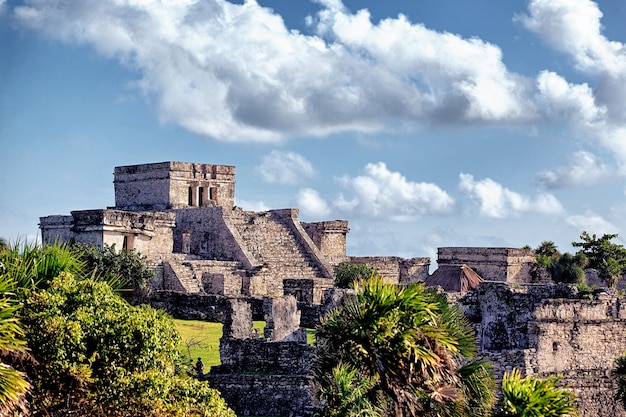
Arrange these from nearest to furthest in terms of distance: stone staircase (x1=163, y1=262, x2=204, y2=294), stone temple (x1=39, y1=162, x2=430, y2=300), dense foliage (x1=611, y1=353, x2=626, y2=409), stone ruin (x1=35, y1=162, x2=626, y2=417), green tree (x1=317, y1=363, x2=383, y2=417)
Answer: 1. green tree (x1=317, y1=363, x2=383, y2=417)
2. dense foliage (x1=611, y1=353, x2=626, y2=409)
3. stone ruin (x1=35, y1=162, x2=626, y2=417)
4. stone staircase (x1=163, y1=262, x2=204, y2=294)
5. stone temple (x1=39, y1=162, x2=430, y2=300)

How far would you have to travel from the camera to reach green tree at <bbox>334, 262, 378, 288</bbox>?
36250 millimetres

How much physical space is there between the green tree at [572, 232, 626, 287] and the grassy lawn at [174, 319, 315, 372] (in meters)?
22.0

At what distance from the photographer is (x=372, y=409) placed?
42.5 ft

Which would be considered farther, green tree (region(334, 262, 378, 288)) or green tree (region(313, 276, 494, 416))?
green tree (region(334, 262, 378, 288))

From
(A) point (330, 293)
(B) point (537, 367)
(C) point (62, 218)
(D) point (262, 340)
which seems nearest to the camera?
(B) point (537, 367)

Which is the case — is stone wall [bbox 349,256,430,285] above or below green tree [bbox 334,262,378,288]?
above

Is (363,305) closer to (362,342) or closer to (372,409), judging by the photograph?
(362,342)

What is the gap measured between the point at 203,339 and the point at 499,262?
22.9m

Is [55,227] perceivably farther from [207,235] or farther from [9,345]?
[9,345]

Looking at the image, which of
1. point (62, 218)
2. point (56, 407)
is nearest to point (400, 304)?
point (56, 407)

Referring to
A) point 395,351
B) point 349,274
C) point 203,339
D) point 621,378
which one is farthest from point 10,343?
point 349,274

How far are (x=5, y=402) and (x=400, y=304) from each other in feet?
16.5

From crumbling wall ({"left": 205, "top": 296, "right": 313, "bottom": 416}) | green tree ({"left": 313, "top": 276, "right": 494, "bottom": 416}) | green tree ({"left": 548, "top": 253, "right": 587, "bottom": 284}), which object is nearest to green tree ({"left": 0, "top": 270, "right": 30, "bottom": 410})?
green tree ({"left": 313, "top": 276, "right": 494, "bottom": 416})

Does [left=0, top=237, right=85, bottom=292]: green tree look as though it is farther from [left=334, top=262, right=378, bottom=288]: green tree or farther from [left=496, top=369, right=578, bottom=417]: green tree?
[left=334, top=262, right=378, bottom=288]: green tree
